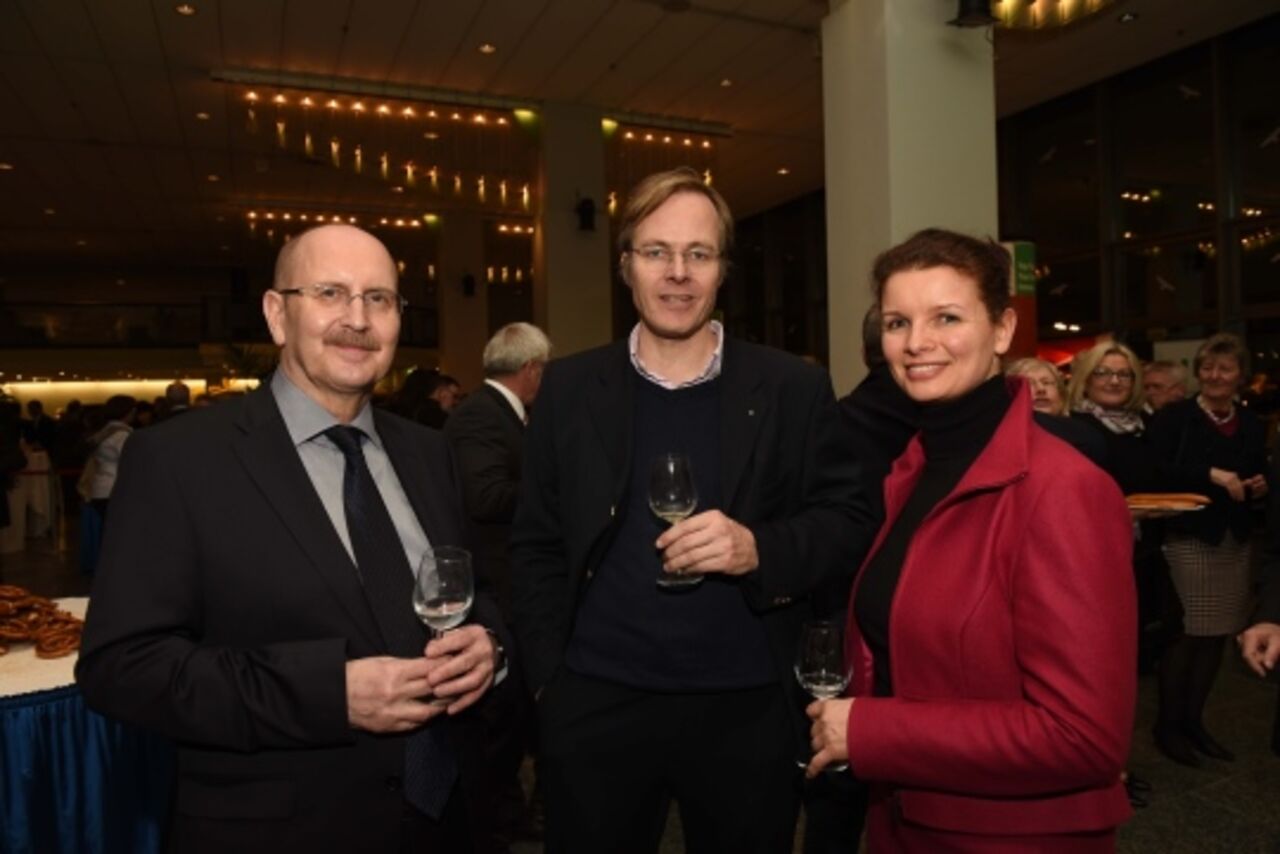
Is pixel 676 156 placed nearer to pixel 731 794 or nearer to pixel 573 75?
pixel 573 75

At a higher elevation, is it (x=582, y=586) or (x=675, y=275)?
(x=675, y=275)

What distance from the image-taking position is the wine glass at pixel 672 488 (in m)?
1.66

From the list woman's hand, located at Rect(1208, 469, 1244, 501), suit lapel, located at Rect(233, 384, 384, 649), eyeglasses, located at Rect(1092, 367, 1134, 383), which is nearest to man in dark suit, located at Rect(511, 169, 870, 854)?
suit lapel, located at Rect(233, 384, 384, 649)

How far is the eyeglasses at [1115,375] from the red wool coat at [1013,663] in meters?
2.79

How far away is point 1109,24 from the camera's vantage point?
26.7ft

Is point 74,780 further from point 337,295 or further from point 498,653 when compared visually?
point 337,295

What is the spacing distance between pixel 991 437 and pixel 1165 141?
32.5 ft

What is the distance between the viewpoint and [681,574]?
169 centimetres

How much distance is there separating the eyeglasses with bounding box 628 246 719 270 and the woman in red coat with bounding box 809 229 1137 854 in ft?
1.25

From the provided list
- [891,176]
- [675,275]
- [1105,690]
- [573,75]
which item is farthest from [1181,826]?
[573,75]

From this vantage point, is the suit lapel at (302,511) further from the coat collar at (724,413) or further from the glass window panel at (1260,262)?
the glass window panel at (1260,262)

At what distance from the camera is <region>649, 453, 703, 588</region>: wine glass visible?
5.44 feet

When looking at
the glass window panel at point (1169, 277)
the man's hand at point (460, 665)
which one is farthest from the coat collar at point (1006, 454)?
the glass window panel at point (1169, 277)

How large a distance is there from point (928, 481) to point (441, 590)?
2.86 feet
